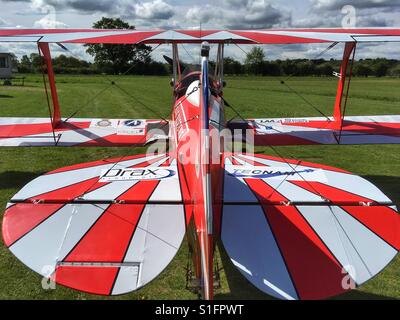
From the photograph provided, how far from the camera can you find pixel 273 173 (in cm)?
408

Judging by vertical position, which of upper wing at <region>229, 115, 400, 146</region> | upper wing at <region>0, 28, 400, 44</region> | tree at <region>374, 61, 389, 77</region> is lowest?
tree at <region>374, 61, 389, 77</region>

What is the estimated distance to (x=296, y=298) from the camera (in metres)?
2.36

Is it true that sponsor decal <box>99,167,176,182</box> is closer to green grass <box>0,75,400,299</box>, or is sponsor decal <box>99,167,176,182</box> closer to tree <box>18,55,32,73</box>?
green grass <box>0,75,400,299</box>

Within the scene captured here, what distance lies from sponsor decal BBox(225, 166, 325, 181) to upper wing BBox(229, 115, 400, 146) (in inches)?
81.6

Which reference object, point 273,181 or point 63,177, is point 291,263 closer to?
point 273,181

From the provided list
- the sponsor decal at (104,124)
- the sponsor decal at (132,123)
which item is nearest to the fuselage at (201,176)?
the sponsor decal at (132,123)

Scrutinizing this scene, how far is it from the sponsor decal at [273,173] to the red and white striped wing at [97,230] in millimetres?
765

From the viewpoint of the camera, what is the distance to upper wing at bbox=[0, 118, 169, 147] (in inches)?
243

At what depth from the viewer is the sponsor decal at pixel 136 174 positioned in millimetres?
3750

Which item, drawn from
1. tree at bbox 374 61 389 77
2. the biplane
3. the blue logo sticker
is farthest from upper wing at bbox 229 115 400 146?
tree at bbox 374 61 389 77

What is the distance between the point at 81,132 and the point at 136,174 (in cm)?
307
